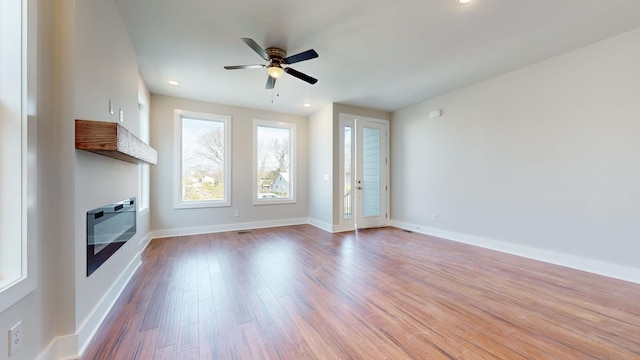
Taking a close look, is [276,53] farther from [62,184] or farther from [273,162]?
[273,162]

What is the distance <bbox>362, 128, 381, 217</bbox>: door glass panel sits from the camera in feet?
17.9

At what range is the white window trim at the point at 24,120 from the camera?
1.17 meters

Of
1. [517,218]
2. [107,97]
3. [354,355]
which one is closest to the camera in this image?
[354,355]

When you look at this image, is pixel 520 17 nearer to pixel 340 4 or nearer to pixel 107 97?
pixel 340 4

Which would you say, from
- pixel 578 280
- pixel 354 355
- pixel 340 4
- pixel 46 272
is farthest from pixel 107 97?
pixel 578 280

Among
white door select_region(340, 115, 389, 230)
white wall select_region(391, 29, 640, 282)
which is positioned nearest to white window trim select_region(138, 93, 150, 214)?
white door select_region(340, 115, 389, 230)

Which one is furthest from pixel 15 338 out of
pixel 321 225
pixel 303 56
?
pixel 321 225

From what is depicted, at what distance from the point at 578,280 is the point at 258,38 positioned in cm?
440

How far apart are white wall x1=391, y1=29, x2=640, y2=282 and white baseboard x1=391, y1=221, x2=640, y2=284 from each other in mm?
13

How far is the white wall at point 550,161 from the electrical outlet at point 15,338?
193 inches

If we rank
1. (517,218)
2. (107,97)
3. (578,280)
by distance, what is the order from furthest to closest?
(517,218), (578,280), (107,97)

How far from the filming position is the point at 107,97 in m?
2.04

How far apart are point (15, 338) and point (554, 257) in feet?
16.1

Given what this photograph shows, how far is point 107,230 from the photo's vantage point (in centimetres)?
205
